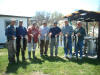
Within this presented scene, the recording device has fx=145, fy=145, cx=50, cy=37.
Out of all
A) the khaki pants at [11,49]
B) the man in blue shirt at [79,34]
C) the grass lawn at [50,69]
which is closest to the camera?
the grass lawn at [50,69]

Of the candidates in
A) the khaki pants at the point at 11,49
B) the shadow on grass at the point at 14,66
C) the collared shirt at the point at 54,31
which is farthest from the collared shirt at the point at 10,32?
the collared shirt at the point at 54,31

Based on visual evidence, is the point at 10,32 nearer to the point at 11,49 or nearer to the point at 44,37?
the point at 11,49

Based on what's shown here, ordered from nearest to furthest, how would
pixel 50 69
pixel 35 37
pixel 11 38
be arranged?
pixel 50 69, pixel 11 38, pixel 35 37

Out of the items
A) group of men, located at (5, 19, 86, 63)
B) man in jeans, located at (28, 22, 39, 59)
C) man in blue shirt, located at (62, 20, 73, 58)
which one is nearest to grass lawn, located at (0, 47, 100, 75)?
group of men, located at (5, 19, 86, 63)

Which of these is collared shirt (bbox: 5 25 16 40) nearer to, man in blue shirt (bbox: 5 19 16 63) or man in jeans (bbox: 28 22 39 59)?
man in blue shirt (bbox: 5 19 16 63)

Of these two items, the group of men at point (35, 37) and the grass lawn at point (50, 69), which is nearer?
the grass lawn at point (50, 69)

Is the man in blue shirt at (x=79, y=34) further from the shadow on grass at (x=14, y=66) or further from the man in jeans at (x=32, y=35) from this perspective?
the shadow on grass at (x=14, y=66)

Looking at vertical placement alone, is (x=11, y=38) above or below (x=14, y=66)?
above

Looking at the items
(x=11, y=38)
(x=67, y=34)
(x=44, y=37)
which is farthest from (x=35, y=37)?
(x=67, y=34)

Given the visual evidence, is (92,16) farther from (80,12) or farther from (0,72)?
(0,72)

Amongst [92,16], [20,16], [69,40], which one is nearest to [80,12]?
[92,16]

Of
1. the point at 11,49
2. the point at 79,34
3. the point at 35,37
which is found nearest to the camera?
the point at 11,49

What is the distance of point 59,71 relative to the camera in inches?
220

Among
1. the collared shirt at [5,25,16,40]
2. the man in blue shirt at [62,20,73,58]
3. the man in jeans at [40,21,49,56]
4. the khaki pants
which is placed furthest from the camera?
the man in jeans at [40,21,49,56]
